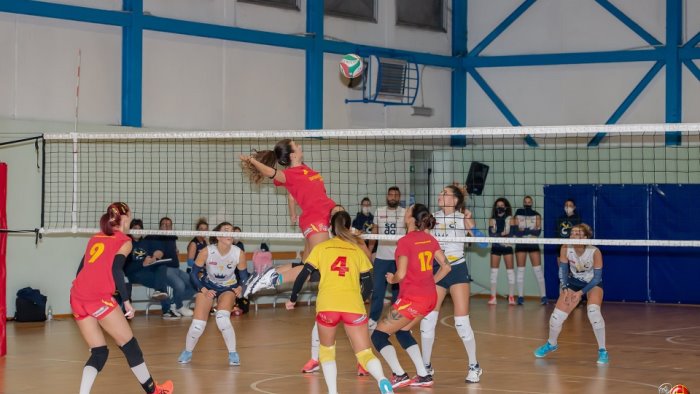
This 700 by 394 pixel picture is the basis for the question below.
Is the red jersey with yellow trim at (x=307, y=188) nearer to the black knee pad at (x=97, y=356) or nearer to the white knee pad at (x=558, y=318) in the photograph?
the black knee pad at (x=97, y=356)

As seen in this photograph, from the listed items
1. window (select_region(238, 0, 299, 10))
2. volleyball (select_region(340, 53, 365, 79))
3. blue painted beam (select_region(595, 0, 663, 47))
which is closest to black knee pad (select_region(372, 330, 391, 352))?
volleyball (select_region(340, 53, 365, 79))

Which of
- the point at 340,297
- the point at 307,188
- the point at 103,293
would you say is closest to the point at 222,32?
the point at 307,188

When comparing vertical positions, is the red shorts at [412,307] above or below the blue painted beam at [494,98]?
below

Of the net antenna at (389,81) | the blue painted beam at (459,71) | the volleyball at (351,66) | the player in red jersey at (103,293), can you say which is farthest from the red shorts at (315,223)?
the blue painted beam at (459,71)

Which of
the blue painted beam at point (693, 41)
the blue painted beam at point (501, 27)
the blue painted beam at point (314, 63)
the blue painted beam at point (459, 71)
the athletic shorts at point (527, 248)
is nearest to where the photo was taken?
the blue painted beam at point (314, 63)

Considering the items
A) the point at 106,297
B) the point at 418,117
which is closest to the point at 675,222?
the point at 418,117

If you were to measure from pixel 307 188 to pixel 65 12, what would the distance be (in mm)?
9317

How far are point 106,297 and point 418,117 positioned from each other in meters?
16.3

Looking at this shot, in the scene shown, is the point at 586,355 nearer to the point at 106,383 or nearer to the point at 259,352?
the point at 259,352

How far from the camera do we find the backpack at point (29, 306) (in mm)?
18250

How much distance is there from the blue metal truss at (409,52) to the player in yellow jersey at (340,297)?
10740 mm

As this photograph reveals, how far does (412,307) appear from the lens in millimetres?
10859

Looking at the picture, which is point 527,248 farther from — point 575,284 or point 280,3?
point 575,284

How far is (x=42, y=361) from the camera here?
43.5ft
